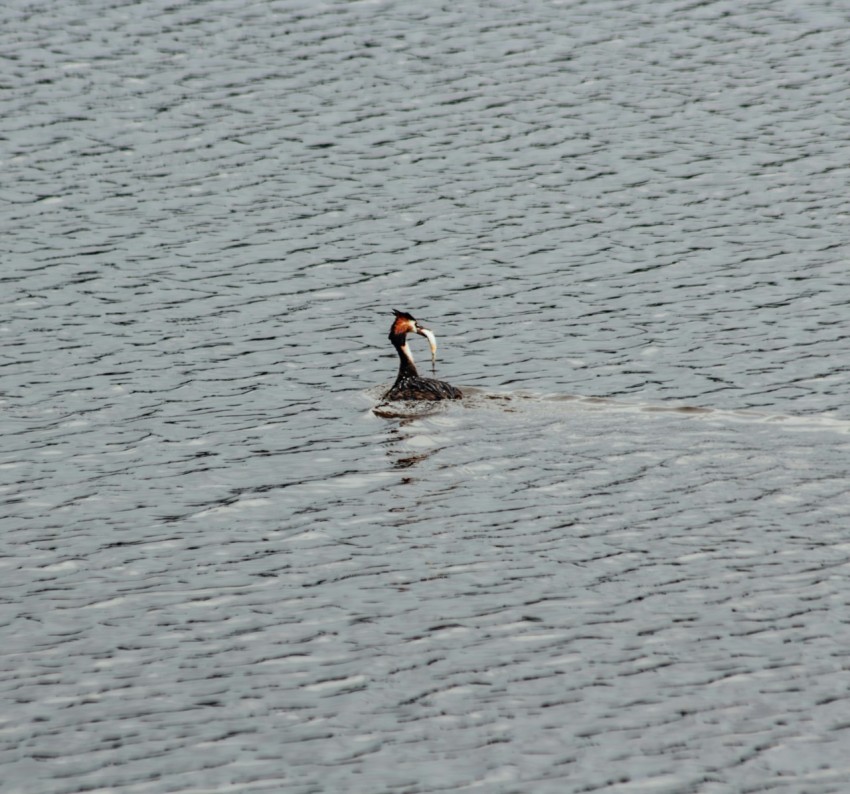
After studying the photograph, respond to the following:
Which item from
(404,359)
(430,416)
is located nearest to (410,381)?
(404,359)

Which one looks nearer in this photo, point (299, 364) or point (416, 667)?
point (416, 667)

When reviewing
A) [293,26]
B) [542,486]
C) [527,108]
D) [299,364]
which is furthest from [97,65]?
[542,486]

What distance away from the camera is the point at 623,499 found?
22281 millimetres

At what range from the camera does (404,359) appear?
90.3ft

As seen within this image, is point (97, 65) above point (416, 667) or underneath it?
above

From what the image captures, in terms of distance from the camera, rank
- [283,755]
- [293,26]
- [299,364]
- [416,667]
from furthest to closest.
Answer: [293,26] < [299,364] < [416,667] < [283,755]

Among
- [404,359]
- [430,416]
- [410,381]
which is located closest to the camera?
[430,416]

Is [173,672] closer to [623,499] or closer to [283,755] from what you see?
[283,755]

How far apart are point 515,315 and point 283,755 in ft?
54.9

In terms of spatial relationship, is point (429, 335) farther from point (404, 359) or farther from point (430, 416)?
point (430, 416)

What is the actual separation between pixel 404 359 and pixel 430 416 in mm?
1653

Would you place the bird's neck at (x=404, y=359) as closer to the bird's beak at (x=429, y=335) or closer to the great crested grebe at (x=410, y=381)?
the great crested grebe at (x=410, y=381)

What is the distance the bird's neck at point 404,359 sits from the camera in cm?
2716

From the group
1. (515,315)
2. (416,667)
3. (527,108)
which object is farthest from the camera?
(527,108)
